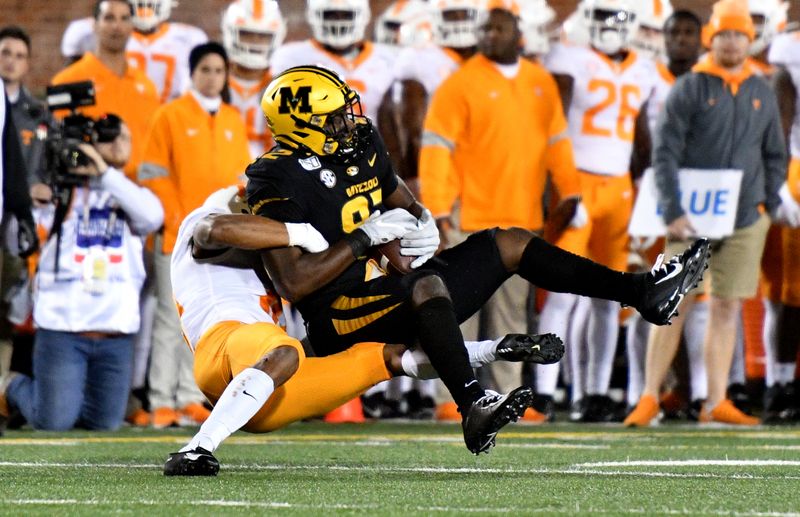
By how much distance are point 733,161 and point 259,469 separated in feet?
11.4

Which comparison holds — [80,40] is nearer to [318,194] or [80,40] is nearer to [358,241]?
[318,194]

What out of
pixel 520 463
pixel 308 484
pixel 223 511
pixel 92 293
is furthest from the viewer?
pixel 92 293

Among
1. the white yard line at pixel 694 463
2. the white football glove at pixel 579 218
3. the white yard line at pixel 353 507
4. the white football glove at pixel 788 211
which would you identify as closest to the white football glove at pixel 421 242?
the white yard line at pixel 694 463

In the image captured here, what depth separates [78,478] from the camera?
456cm

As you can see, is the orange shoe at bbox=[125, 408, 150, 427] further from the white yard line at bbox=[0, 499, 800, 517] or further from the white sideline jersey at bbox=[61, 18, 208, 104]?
the white yard line at bbox=[0, 499, 800, 517]

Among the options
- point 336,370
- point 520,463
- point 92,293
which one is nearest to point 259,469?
point 336,370

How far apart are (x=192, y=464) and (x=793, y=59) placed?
16.0 ft

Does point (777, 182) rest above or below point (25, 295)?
above

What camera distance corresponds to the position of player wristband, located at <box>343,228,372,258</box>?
15.5 ft

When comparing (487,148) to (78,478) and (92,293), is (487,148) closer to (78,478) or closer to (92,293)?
(92,293)

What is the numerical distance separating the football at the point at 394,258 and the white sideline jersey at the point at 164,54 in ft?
13.5

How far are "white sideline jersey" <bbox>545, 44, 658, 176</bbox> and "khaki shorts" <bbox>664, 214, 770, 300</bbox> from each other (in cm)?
104

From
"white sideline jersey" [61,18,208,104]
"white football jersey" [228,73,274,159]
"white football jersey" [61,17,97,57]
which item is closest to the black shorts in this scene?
"white football jersey" [228,73,274,159]

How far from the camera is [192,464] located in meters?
4.51
